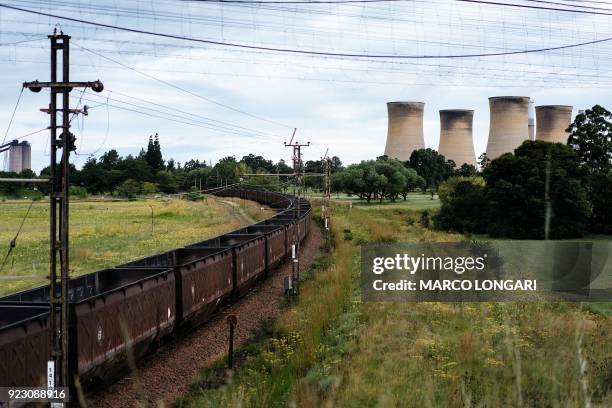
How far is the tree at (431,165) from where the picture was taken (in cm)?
10288

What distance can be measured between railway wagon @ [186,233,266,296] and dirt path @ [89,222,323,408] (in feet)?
2.36

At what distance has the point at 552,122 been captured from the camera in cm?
9625

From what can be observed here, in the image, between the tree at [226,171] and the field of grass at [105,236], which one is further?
the tree at [226,171]

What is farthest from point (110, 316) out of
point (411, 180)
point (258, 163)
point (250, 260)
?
point (258, 163)

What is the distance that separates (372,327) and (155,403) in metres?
6.52

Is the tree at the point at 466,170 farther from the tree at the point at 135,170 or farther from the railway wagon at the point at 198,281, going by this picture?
the railway wagon at the point at 198,281

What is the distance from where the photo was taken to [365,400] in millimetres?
10625

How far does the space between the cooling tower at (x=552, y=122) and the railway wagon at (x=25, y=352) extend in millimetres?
94997

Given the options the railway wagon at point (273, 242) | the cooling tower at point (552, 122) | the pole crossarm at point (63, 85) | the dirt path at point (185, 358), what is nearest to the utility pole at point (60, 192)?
the pole crossarm at point (63, 85)

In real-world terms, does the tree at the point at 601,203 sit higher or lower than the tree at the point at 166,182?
lower

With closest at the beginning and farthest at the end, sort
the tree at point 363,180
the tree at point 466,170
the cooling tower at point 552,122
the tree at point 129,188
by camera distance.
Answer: the tree at point 363,180
the tree at point 129,188
the cooling tower at point 552,122
the tree at point 466,170

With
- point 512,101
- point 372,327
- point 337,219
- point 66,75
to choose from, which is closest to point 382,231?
point 337,219

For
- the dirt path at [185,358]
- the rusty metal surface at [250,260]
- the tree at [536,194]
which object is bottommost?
the dirt path at [185,358]

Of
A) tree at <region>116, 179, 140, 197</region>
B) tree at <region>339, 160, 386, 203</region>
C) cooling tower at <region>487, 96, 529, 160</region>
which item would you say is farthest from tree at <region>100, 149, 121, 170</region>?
cooling tower at <region>487, 96, 529, 160</region>
